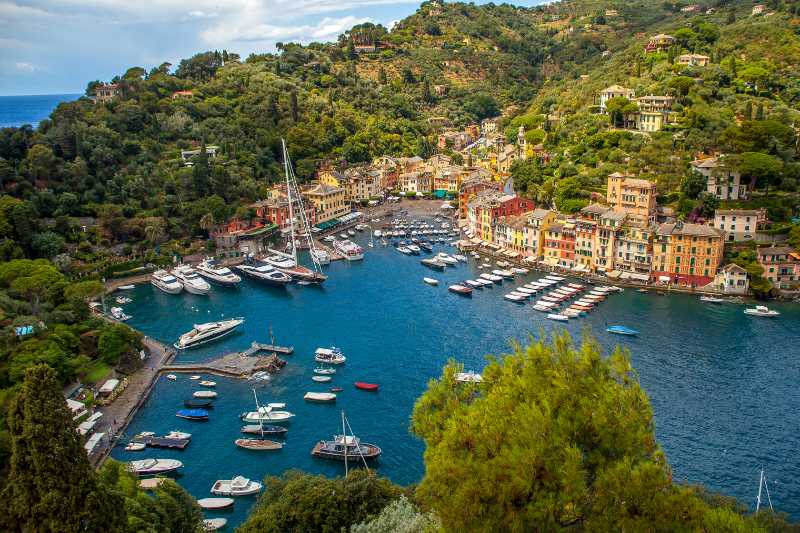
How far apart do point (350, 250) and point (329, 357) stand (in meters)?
17.2

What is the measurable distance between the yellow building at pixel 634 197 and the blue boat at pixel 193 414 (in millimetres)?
27027

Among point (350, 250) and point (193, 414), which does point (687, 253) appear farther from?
point (193, 414)

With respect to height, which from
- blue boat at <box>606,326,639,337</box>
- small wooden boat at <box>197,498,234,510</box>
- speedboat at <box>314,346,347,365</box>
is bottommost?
small wooden boat at <box>197,498,234,510</box>

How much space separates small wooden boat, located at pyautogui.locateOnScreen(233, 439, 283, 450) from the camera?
21266mm

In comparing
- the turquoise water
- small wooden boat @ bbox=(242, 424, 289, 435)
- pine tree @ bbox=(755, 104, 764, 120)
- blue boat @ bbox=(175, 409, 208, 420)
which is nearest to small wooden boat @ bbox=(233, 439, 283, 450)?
the turquoise water

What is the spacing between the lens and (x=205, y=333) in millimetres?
30016

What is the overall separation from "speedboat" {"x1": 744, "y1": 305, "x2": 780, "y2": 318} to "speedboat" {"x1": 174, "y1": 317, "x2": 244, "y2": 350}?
25.8 m

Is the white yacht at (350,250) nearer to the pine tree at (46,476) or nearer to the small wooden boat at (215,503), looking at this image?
the small wooden boat at (215,503)

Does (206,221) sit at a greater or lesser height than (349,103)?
lesser

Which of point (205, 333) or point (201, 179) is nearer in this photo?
point (205, 333)

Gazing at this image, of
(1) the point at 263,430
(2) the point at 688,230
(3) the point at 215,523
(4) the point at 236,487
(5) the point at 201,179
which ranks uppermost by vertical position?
(5) the point at 201,179

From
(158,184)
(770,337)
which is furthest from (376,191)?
(770,337)

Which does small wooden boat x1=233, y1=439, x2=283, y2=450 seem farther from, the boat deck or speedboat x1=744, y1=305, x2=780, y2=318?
speedboat x1=744, y1=305, x2=780, y2=318

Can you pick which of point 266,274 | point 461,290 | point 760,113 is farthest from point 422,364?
point 760,113
